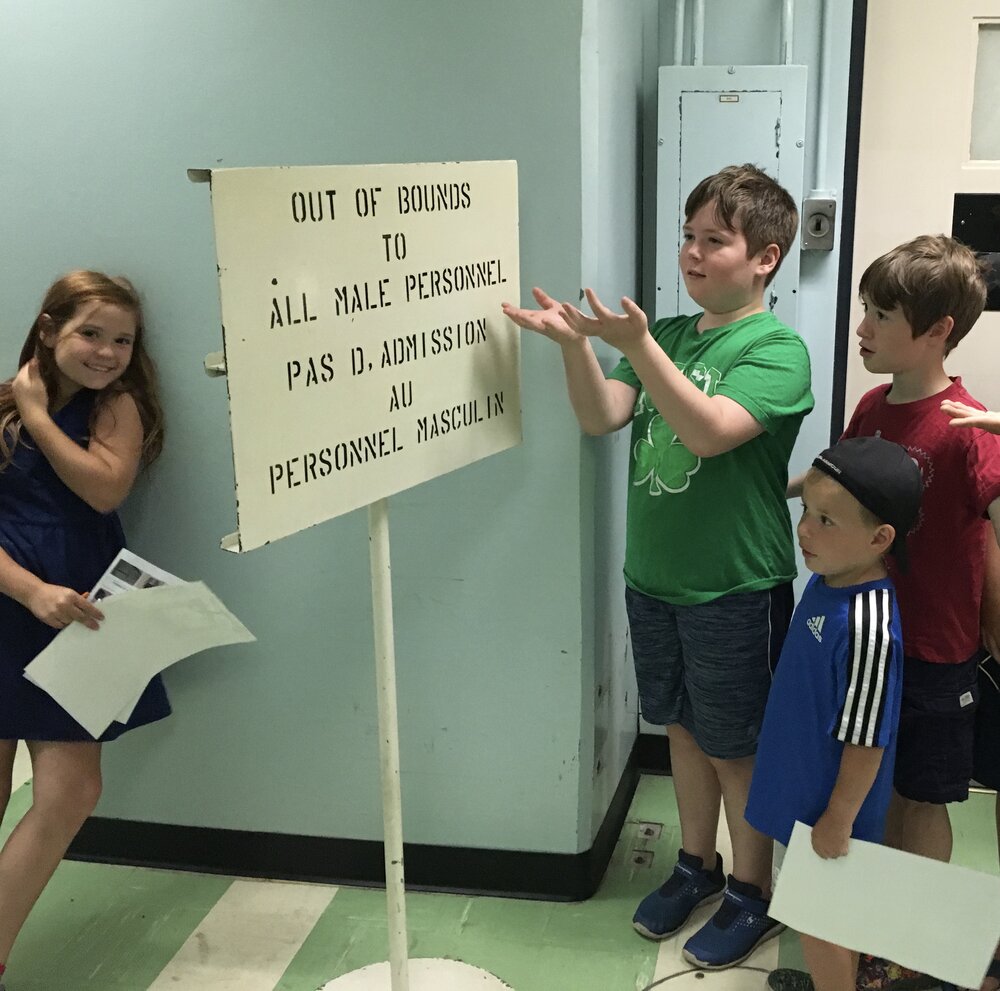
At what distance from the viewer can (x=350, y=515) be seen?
202cm

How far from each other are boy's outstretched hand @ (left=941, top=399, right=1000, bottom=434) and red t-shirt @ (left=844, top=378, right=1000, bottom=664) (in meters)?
0.08

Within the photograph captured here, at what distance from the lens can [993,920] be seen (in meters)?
1.49

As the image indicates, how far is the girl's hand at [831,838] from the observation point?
1549mm

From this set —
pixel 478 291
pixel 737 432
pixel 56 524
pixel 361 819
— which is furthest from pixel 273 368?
pixel 361 819

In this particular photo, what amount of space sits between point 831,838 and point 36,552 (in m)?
1.37

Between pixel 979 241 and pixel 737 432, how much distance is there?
1012 millimetres

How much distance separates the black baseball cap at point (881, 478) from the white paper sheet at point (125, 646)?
3.30 feet

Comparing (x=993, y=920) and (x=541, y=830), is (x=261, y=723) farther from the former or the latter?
(x=993, y=920)

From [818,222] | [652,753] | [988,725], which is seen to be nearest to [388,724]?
[988,725]

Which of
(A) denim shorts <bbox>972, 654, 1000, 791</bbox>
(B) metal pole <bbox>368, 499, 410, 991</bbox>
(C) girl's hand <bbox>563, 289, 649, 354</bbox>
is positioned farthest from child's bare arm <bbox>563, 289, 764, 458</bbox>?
(A) denim shorts <bbox>972, 654, 1000, 791</bbox>

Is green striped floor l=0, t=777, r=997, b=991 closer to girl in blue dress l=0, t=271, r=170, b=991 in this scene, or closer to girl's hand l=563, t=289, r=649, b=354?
girl in blue dress l=0, t=271, r=170, b=991

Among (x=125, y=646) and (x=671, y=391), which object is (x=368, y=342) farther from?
(x=125, y=646)

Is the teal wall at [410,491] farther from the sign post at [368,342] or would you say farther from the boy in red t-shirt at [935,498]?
the boy in red t-shirt at [935,498]

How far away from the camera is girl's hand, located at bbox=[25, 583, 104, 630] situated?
185cm
